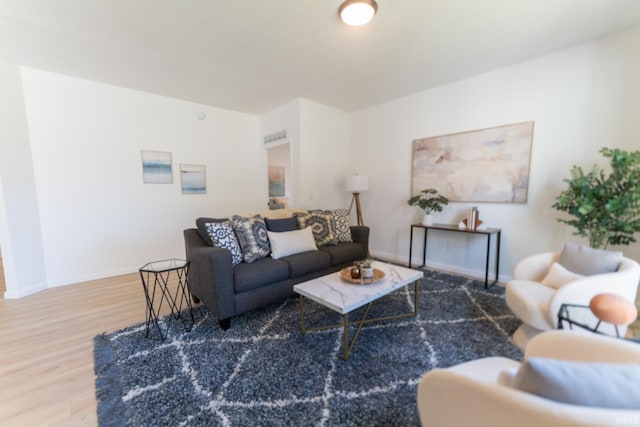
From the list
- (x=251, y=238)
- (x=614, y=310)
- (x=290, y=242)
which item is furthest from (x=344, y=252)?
(x=614, y=310)

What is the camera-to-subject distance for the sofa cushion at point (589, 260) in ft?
6.01

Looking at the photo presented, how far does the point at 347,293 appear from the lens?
185 centimetres

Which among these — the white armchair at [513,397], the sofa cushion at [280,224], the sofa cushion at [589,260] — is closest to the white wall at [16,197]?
the sofa cushion at [280,224]

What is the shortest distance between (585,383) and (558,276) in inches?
71.2

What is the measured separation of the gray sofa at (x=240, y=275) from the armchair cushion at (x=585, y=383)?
1.96 metres

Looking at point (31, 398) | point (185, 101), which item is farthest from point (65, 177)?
point (31, 398)

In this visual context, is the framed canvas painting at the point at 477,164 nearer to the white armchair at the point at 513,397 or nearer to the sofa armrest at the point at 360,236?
the sofa armrest at the point at 360,236

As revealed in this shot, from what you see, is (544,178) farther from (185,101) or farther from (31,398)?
(185,101)

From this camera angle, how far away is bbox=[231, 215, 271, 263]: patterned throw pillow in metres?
2.51

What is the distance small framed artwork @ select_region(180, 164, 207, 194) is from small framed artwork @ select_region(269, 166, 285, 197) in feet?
8.84

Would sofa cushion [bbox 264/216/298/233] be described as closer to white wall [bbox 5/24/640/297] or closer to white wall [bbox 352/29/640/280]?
white wall [bbox 5/24/640/297]

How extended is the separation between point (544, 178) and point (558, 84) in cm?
97

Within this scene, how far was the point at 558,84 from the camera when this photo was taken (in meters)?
2.66

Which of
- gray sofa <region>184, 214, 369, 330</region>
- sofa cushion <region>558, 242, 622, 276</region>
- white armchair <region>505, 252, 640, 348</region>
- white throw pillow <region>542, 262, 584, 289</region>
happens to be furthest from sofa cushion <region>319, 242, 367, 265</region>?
sofa cushion <region>558, 242, 622, 276</region>
